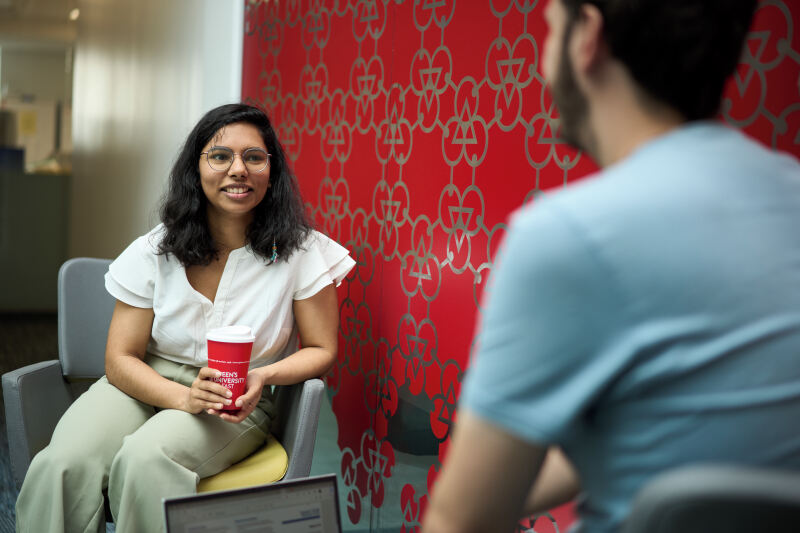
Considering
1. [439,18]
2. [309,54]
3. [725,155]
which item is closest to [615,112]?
[725,155]

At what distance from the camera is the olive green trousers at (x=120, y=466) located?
197 cm

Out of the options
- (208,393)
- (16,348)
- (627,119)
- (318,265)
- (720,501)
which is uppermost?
(627,119)

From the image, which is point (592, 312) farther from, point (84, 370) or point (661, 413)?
point (84, 370)

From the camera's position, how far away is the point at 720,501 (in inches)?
26.9

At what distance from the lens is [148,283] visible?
233 centimetres

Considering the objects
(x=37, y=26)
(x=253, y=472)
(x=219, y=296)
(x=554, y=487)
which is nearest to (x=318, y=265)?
(x=219, y=296)

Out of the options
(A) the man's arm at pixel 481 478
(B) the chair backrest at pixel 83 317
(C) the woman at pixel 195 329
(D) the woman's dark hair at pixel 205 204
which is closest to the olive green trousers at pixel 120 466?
(C) the woman at pixel 195 329

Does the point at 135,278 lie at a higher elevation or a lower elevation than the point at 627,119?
lower

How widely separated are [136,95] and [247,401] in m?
3.68

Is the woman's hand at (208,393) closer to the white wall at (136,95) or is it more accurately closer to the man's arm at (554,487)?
the man's arm at (554,487)

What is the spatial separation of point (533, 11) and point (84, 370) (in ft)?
5.58

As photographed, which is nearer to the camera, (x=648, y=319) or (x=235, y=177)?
(x=648, y=319)

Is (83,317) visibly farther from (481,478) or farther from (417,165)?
(481,478)

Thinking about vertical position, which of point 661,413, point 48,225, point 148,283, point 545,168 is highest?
point 545,168
